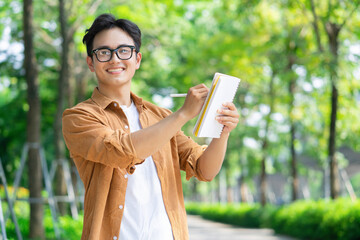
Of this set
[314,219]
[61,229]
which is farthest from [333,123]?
[61,229]

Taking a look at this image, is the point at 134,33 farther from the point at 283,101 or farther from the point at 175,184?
the point at 283,101

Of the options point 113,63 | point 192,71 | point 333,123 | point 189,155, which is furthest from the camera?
point 192,71

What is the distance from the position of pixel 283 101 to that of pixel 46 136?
25.3 feet

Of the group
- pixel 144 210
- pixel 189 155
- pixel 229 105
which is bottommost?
pixel 144 210

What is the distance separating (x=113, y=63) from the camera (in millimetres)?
2254

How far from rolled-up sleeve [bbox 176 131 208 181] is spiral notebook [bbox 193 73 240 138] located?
0.28 m

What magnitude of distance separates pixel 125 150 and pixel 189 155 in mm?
540

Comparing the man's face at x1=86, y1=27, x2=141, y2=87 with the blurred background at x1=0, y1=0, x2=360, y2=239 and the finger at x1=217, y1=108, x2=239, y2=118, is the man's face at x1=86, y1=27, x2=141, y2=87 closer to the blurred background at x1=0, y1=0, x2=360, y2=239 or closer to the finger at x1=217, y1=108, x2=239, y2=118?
the finger at x1=217, y1=108, x2=239, y2=118

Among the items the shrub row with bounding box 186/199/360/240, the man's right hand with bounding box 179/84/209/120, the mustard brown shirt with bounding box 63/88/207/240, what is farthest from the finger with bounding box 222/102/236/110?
the shrub row with bounding box 186/199/360/240

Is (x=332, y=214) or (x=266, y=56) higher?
(x=266, y=56)

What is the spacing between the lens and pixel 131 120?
7.73ft

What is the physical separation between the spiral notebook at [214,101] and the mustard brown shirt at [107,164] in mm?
251

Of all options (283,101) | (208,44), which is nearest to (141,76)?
(208,44)

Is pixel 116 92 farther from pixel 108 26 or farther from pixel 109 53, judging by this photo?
pixel 108 26
